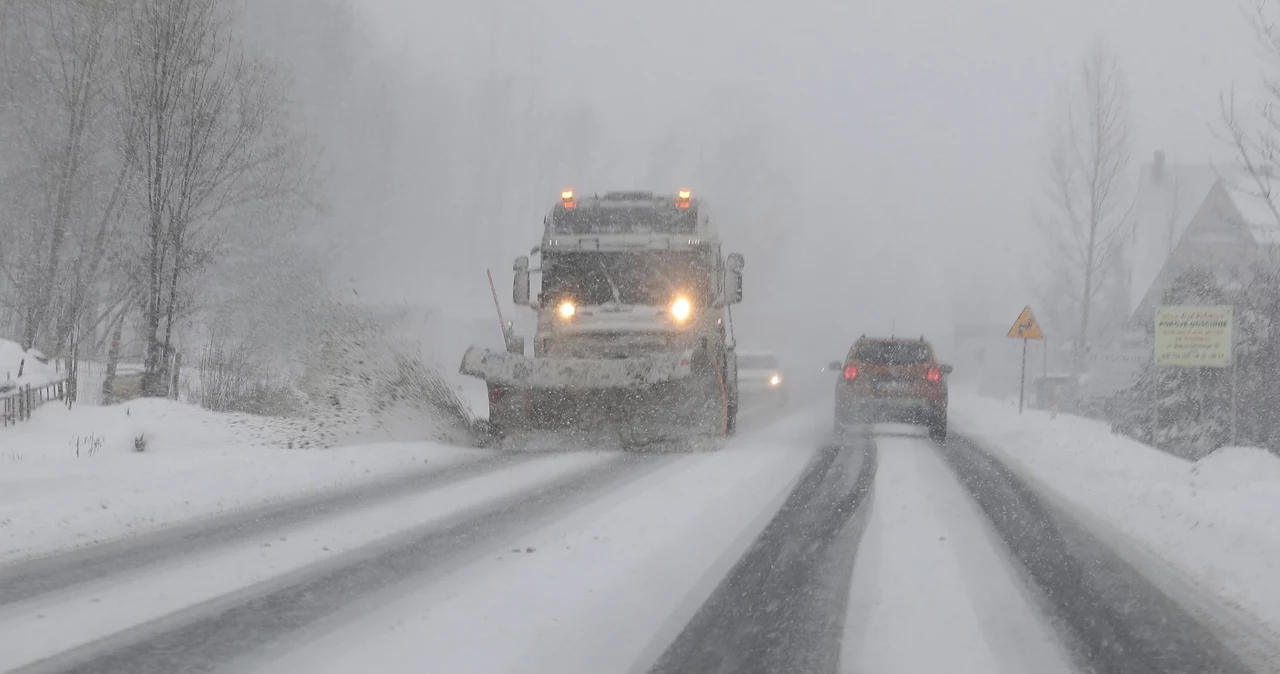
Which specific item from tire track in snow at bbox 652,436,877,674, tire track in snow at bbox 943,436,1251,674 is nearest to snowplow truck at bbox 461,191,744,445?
tire track in snow at bbox 652,436,877,674

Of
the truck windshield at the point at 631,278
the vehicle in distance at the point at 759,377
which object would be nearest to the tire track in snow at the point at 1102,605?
the truck windshield at the point at 631,278

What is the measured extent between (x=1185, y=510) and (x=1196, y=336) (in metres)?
7.94

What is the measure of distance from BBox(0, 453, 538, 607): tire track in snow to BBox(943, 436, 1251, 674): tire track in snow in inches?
189

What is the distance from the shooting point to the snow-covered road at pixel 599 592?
450 centimetres

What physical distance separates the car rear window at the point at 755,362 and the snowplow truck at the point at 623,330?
514 inches

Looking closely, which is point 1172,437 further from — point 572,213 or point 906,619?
→ point 906,619

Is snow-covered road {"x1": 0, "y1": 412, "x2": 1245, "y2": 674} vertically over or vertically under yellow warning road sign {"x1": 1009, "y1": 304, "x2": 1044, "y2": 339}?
under

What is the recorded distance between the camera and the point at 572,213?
14.9 metres

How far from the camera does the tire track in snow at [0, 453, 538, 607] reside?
5.72 m

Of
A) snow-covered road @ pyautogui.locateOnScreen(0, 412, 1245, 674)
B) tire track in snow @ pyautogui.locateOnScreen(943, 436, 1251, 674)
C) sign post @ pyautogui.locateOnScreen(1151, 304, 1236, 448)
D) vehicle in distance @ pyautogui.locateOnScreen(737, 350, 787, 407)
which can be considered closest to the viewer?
snow-covered road @ pyautogui.locateOnScreen(0, 412, 1245, 674)

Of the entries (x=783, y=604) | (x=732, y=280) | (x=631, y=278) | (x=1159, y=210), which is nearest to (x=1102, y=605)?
(x=783, y=604)

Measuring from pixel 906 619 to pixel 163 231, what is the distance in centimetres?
1408

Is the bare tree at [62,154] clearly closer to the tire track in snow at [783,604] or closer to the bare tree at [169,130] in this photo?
the bare tree at [169,130]

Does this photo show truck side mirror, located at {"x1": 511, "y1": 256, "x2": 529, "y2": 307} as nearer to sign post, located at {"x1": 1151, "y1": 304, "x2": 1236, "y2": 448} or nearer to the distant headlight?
the distant headlight
